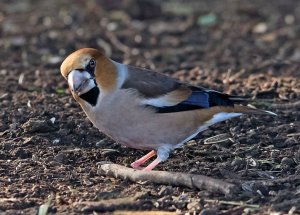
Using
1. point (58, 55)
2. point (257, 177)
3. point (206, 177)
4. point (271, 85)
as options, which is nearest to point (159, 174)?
point (206, 177)

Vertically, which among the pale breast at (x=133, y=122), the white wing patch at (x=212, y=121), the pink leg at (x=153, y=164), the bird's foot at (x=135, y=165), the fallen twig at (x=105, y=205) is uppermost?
the pale breast at (x=133, y=122)

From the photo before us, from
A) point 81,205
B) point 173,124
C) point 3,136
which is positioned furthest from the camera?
point 3,136

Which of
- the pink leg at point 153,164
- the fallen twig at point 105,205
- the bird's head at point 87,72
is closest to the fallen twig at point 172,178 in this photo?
the pink leg at point 153,164

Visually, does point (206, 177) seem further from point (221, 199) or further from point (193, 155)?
point (193, 155)

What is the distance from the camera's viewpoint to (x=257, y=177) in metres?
5.59

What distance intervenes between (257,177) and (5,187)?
5.56 ft

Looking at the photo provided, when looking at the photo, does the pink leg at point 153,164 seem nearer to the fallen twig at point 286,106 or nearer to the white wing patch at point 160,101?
the white wing patch at point 160,101

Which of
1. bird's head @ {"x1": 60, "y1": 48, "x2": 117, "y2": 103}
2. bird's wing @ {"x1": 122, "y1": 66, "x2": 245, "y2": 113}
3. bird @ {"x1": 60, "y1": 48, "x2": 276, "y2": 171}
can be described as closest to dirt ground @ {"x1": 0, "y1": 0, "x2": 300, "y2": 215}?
bird @ {"x1": 60, "y1": 48, "x2": 276, "y2": 171}

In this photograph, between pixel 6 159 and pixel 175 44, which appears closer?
pixel 6 159

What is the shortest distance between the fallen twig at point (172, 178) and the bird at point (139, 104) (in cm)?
18

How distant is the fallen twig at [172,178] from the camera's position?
5191 millimetres

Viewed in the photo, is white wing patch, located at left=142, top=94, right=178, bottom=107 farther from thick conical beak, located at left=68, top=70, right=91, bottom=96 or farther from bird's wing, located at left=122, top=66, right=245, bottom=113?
thick conical beak, located at left=68, top=70, right=91, bottom=96

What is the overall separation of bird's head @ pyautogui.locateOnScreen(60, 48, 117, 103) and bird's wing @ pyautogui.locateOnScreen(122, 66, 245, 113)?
0.45 feet

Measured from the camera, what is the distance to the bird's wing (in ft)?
19.1
